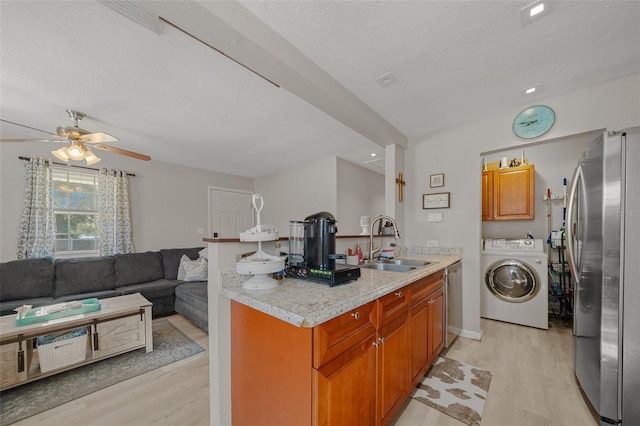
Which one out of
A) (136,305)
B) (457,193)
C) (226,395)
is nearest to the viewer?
(226,395)

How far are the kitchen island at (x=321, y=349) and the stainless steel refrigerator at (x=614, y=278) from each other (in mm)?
1056

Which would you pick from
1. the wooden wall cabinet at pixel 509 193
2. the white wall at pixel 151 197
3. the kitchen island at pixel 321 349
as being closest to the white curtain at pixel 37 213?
the white wall at pixel 151 197

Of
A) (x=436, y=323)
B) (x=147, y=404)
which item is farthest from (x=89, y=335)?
(x=436, y=323)

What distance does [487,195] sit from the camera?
3.30 meters

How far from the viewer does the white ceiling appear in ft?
4.30

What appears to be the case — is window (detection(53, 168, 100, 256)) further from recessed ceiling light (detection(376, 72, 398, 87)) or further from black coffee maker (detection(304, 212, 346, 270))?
recessed ceiling light (detection(376, 72, 398, 87))

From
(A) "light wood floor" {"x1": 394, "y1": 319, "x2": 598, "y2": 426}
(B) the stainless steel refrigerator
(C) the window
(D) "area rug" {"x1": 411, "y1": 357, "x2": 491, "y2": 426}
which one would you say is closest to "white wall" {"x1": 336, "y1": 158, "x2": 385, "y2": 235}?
(A) "light wood floor" {"x1": 394, "y1": 319, "x2": 598, "y2": 426}

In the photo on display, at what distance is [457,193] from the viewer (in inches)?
107

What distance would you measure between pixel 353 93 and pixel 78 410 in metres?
3.16

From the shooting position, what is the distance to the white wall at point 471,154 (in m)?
1.93

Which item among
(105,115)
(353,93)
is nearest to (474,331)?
(353,93)

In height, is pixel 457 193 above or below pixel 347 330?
above

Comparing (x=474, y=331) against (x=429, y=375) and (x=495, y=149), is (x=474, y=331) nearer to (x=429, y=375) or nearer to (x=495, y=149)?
(x=429, y=375)

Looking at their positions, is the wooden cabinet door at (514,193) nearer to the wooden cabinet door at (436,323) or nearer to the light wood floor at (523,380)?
the light wood floor at (523,380)
